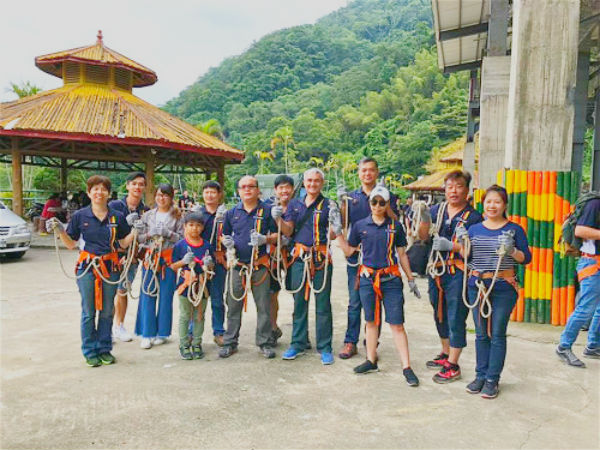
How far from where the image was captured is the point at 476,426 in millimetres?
3229

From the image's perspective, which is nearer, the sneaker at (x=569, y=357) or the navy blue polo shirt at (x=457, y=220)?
the navy blue polo shirt at (x=457, y=220)

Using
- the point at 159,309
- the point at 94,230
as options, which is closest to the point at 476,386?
the point at 159,309

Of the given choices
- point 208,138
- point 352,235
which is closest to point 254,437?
point 352,235

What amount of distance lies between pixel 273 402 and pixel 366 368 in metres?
0.99

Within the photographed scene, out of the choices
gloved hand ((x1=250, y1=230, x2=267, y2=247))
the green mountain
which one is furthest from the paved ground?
the green mountain

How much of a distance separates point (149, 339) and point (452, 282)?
3.06 meters

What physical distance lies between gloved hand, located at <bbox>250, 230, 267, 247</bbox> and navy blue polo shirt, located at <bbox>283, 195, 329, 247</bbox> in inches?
13.6

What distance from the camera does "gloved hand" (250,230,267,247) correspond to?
4328mm

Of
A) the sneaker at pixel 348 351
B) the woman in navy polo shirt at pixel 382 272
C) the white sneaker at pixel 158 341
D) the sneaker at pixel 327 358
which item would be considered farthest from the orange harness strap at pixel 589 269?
the white sneaker at pixel 158 341

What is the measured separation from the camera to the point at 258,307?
461 cm

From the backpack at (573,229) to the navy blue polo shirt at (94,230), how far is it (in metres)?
4.25

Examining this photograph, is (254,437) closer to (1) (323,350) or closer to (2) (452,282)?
(1) (323,350)

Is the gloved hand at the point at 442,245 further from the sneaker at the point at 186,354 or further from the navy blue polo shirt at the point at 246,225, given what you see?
the sneaker at the point at 186,354

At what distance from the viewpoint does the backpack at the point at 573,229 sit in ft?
14.2
